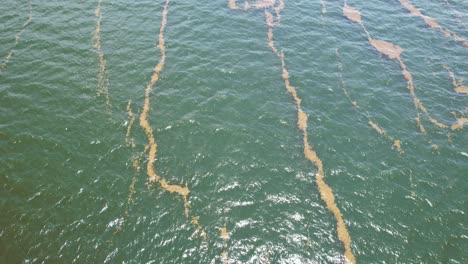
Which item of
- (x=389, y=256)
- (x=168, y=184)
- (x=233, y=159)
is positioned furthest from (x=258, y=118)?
(x=389, y=256)

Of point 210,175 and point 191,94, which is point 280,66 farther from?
point 210,175

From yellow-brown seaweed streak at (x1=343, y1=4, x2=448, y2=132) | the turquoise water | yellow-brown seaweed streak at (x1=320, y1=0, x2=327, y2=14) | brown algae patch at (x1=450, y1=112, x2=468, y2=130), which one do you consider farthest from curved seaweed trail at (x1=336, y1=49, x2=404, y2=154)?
yellow-brown seaweed streak at (x1=320, y1=0, x2=327, y2=14)

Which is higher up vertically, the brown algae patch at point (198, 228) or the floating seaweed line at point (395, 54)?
the floating seaweed line at point (395, 54)

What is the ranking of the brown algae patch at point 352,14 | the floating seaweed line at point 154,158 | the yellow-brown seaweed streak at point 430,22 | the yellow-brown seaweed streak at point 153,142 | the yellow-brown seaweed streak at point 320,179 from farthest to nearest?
1. the brown algae patch at point 352,14
2. the yellow-brown seaweed streak at point 430,22
3. the yellow-brown seaweed streak at point 153,142
4. the floating seaweed line at point 154,158
5. the yellow-brown seaweed streak at point 320,179

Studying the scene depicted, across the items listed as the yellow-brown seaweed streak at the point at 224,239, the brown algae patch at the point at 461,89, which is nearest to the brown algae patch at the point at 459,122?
the brown algae patch at the point at 461,89

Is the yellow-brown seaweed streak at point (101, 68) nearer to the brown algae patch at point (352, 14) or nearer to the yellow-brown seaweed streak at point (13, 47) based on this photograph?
the yellow-brown seaweed streak at point (13, 47)

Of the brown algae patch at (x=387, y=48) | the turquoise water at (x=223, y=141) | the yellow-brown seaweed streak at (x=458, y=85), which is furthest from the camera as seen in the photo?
the brown algae patch at (x=387, y=48)

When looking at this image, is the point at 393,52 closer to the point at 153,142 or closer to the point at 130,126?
the point at 153,142
